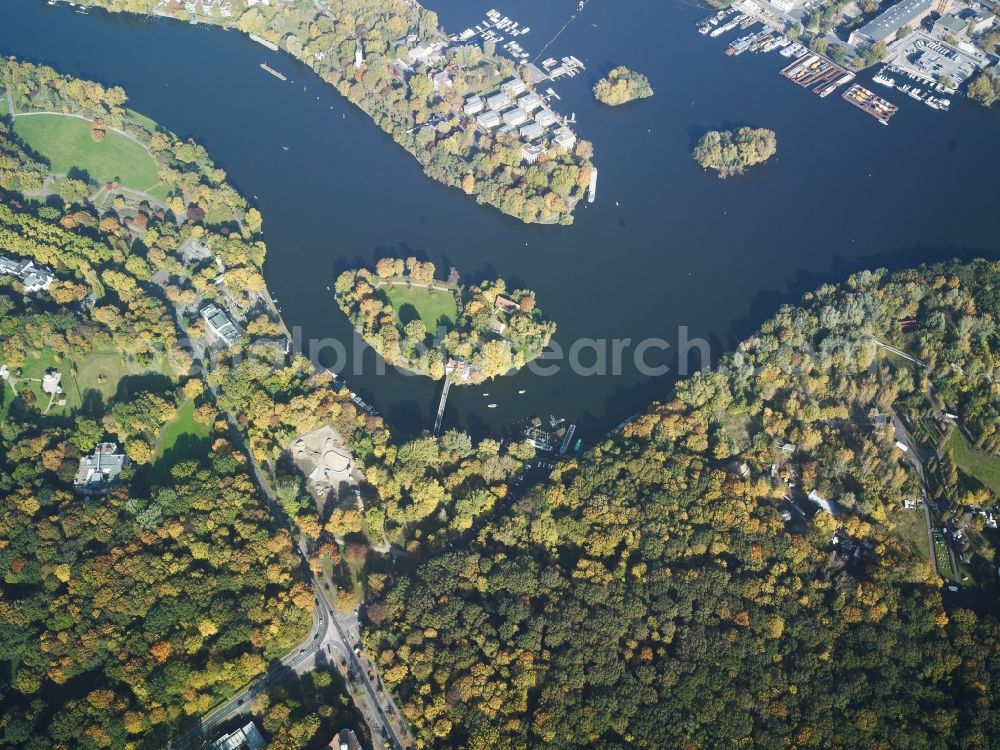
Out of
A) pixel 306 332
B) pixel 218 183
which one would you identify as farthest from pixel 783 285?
pixel 218 183

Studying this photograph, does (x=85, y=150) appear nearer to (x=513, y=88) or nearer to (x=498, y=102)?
(x=498, y=102)

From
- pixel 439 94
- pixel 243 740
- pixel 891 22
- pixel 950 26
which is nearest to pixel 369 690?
pixel 243 740

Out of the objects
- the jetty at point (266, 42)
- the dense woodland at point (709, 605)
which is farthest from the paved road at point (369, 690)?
the jetty at point (266, 42)

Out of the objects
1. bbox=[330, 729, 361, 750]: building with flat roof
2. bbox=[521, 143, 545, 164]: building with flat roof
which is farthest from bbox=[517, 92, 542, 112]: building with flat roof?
bbox=[330, 729, 361, 750]: building with flat roof

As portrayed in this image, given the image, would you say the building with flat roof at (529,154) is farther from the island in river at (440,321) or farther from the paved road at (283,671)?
the paved road at (283,671)

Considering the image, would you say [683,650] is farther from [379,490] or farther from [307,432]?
[307,432]

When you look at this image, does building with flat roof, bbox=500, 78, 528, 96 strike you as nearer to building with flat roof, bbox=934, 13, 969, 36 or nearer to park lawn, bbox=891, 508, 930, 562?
building with flat roof, bbox=934, 13, 969, 36
